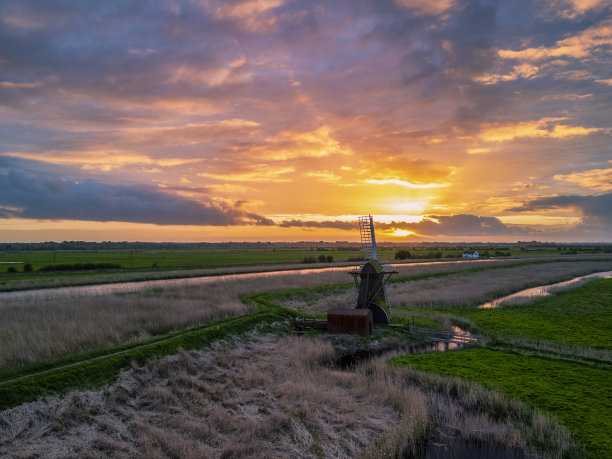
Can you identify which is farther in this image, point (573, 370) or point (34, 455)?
point (573, 370)

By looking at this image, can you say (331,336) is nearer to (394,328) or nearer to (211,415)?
(394,328)

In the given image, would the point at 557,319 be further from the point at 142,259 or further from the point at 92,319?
the point at 142,259

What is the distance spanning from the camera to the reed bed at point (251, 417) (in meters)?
11.2

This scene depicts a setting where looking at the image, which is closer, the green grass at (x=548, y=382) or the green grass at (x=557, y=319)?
the green grass at (x=548, y=382)

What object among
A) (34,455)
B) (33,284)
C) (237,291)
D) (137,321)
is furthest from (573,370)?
(33,284)

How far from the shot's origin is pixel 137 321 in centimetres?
2456

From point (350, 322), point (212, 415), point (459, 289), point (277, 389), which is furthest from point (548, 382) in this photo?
point (459, 289)

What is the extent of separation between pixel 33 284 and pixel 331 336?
129ft

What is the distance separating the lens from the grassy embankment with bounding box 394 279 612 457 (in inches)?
529

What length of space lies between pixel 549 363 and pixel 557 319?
1506 cm

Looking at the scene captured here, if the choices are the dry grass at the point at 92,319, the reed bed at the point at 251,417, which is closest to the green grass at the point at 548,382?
the reed bed at the point at 251,417

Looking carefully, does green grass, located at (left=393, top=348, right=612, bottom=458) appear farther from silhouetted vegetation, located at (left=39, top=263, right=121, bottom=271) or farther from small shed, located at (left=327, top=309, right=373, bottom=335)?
silhouetted vegetation, located at (left=39, top=263, right=121, bottom=271)

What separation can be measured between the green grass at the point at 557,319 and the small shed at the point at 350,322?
30.1ft

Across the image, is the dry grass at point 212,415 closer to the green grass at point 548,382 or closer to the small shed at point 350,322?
the green grass at point 548,382
